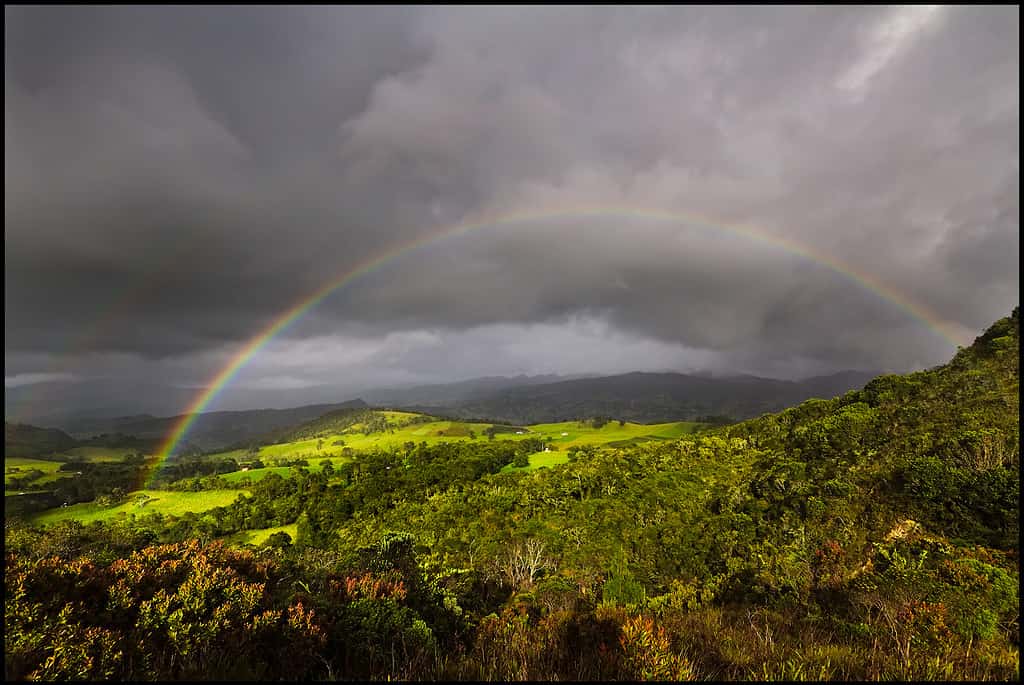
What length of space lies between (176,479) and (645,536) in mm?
164367

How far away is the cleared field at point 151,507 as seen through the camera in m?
90.2

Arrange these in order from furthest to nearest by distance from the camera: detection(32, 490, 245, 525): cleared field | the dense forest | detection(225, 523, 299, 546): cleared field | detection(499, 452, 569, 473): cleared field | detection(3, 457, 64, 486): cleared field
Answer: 1. detection(3, 457, 64, 486): cleared field
2. detection(499, 452, 569, 473): cleared field
3. detection(32, 490, 245, 525): cleared field
4. detection(225, 523, 299, 546): cleared field
5. the dense forest

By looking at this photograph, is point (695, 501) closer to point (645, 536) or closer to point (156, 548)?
point (645, 536)

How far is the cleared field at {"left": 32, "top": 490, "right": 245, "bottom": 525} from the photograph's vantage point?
90188mm

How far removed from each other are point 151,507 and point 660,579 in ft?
390

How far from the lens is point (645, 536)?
43156 mm

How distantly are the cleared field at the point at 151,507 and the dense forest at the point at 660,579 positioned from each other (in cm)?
4928

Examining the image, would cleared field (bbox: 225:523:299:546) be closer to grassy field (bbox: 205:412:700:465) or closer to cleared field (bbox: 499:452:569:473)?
cleared field (bbox: 499:452:569:473)

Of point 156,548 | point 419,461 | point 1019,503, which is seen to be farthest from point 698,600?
point 419,461

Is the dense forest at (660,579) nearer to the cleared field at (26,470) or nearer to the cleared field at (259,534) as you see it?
the cleared field at (259,534)

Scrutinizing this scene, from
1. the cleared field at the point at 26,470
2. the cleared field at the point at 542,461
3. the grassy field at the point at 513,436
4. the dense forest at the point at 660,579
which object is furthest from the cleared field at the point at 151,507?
the cleared field at the point at 542,461

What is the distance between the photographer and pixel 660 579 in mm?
33281

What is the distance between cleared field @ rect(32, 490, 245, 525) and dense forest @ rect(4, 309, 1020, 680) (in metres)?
49.3

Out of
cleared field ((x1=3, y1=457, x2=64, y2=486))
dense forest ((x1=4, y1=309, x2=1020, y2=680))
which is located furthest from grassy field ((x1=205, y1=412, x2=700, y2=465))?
dense forest ((x1=4, y1=309, x2=1020, y2=680))
